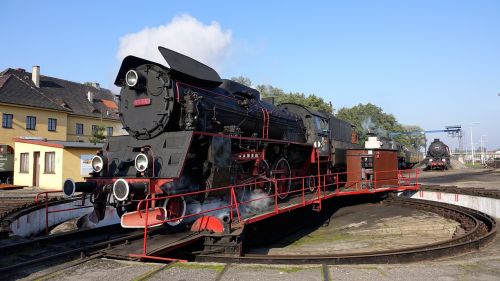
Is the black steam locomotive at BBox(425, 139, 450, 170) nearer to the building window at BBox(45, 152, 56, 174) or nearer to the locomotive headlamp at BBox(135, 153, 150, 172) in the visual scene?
A: the building window at BBox(45, 152, 56, 174)

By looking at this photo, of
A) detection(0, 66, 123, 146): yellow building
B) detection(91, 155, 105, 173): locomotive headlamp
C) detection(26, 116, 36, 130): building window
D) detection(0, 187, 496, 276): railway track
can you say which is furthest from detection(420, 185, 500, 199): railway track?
detection(26, 116, 36, 130): building window

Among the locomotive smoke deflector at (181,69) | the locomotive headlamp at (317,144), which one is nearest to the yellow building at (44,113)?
the locomotive headlamp at (317,144)

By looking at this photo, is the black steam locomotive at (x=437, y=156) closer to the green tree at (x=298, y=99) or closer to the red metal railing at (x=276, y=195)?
the green tree at (x=298, y=99)

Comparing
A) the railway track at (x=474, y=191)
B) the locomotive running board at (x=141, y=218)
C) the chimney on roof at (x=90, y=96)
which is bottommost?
the railway track at (x=474, y=191)

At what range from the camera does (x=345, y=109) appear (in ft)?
261

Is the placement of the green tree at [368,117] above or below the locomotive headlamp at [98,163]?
above

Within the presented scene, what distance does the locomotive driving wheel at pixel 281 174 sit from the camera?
12311mm

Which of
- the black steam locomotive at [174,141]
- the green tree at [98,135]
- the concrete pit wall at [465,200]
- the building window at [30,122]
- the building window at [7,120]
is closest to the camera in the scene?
the black steam locomotive at [174,141]

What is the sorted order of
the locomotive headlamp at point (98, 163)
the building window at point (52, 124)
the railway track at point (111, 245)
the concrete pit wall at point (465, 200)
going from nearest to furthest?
1. the railway track at point (111, 245)
2. the locomotive headlamp at point (98, 163)
3. the concrete pit wall at point (465, 200)
4. the building window at point (52, 124)

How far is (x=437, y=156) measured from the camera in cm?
4341

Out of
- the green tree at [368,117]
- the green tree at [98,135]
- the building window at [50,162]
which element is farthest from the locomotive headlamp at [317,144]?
the green tree at [368,117]

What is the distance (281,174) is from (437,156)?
36.3 meters

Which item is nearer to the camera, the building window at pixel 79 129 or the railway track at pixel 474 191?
the railway track at pixel 474 191

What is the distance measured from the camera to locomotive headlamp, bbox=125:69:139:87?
29.8ft
